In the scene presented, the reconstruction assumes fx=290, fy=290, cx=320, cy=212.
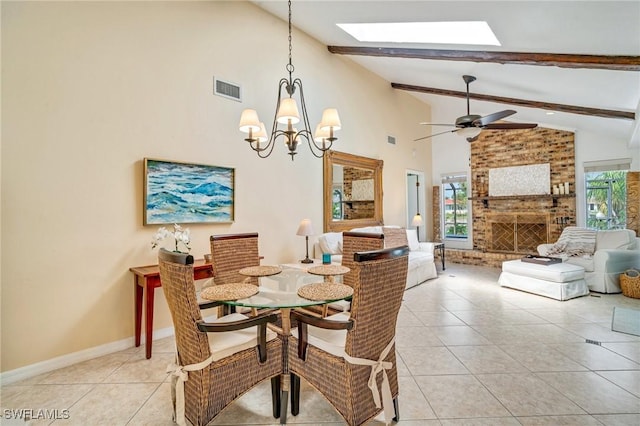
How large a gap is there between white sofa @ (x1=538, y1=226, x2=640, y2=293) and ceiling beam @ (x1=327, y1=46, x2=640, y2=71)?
10.5 ft

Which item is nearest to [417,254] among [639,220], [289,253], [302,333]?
[289,253]

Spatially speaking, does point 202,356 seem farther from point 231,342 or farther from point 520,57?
point 520,57

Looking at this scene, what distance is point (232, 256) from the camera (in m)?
2.75

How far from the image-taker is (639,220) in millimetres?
5141

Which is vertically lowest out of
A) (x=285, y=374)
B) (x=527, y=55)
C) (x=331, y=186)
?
(x=285, y=374)

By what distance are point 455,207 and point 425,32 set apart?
514 centimetres

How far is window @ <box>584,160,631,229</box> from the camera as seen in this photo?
5.59 metres

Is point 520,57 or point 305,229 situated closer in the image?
point 520,57

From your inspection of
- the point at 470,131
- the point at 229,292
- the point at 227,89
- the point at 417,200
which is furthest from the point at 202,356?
the point at 417,200

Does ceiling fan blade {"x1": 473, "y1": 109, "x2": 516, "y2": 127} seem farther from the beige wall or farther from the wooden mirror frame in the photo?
the beige wall

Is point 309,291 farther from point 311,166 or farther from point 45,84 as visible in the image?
point 311,166

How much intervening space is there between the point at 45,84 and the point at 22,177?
83cm

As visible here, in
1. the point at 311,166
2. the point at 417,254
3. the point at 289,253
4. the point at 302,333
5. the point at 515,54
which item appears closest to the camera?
the point at 302,333

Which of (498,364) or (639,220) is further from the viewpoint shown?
(639,220)
